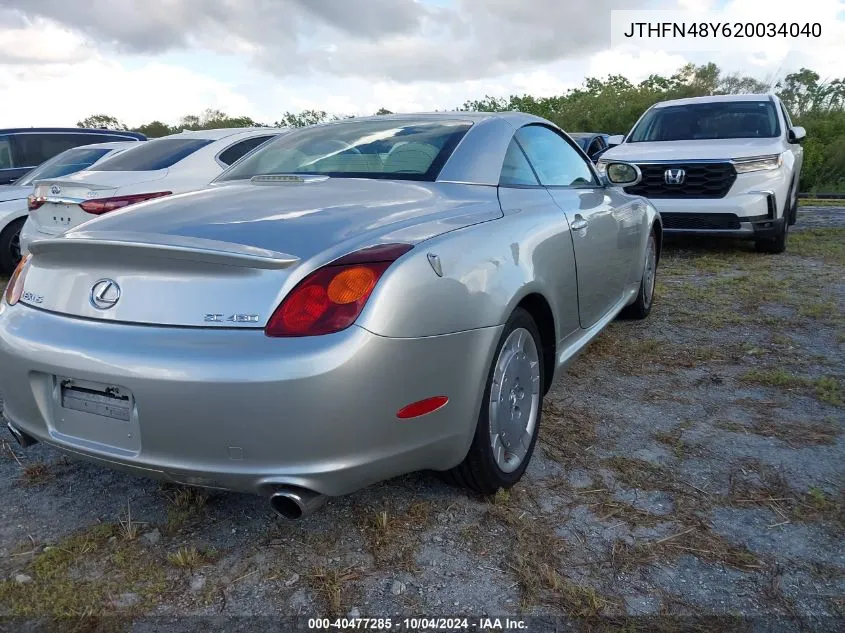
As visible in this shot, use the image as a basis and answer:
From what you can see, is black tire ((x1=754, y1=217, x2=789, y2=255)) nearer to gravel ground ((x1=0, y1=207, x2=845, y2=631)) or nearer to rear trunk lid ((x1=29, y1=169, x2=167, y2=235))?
gravel ground ((x1=0, y1=207, x2=845, y2=631))

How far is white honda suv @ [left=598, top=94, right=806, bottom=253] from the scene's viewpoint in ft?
24.1

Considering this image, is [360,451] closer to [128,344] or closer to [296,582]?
[296,582]

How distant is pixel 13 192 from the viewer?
7605 millimetres

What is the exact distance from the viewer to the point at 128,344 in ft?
6.74

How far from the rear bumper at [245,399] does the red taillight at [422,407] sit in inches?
0.7

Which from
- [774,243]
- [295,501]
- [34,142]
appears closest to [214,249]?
[295,501]

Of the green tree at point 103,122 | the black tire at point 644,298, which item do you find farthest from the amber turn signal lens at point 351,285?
the green tree at point 103,122

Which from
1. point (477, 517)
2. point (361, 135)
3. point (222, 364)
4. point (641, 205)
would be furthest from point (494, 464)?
point (641, 205)

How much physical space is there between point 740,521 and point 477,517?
88 centimetres

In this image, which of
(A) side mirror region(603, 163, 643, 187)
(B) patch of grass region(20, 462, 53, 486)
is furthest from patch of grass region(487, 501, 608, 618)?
(A) side mirror region(603, 163, 643, 187)

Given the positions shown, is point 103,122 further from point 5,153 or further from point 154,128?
point 5,153

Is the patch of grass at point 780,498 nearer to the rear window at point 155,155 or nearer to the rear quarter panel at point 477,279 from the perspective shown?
the rear quarter panel at point 477,279

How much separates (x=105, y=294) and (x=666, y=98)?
29.7 m

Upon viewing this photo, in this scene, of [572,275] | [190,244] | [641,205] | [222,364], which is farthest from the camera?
[641,205]
